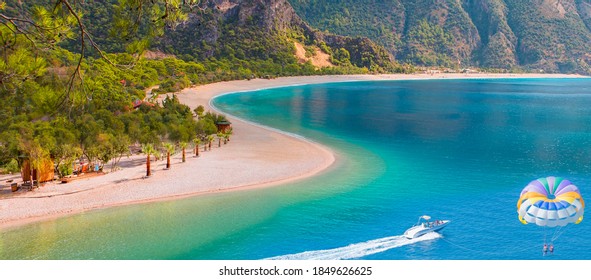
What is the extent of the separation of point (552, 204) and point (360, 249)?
32.1ft

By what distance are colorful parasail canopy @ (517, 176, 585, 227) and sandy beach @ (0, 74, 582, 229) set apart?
71.0ft

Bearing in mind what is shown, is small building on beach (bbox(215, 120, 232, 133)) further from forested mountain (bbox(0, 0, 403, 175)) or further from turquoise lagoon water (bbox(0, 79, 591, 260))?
turquoise lagoon water (bbox(0, 79, 591, 260))

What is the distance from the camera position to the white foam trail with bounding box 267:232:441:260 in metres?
27.0

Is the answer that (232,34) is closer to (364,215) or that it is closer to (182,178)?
(182,178)

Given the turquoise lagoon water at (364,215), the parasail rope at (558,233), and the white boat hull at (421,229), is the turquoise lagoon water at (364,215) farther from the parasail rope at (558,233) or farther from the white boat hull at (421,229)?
the white boat hull at (421,229)

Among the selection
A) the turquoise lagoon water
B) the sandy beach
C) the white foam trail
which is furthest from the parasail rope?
the sandy beach

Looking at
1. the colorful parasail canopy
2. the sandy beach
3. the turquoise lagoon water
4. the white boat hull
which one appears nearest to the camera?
the colorful parasail canopy

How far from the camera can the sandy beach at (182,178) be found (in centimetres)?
3362

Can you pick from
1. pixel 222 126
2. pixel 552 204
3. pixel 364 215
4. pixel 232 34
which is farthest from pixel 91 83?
pixel 232 34

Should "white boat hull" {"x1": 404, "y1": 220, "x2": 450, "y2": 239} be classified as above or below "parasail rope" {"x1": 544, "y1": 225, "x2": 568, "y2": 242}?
above

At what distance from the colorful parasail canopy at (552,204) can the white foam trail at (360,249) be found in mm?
6903

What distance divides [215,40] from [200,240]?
168m

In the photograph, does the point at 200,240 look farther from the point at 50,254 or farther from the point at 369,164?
the point at 369,164

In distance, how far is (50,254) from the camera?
2656 centimetres
